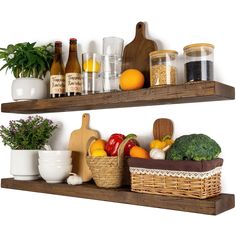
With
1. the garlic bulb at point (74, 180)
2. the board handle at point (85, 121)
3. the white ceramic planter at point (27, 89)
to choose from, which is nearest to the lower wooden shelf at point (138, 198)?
the garlic bulb at point (74, 180)

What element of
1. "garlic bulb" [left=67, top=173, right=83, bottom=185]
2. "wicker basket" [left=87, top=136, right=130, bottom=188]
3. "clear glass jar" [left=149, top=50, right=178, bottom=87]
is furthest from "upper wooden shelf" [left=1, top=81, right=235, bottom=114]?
"garlic bulb" [left=67, top=173, right=83, bottom=185]

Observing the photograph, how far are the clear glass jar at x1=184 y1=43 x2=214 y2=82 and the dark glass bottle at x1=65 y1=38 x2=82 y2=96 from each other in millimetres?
464

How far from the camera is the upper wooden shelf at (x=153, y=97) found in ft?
3.51

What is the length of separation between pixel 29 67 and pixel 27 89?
10 centimetres

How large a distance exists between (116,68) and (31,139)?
1.60ft

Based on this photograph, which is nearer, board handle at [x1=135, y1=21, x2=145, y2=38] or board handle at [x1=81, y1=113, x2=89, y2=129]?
board handle at [x1=135, y1=21, x2=145, y2=38]

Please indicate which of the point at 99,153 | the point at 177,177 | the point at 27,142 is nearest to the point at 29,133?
the point at 27,142

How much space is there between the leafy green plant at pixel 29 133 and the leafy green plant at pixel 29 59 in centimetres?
21

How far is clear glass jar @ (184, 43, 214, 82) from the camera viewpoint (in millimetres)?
1114

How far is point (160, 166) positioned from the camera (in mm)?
1111

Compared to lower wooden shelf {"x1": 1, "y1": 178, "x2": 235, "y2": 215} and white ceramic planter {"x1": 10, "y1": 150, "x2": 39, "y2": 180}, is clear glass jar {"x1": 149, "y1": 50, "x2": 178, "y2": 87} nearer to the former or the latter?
lower wooden shelf {"x1": 1, "y1": 178, "x2": 235, "y2": 215}

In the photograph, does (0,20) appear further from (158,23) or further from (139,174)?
(139,174)

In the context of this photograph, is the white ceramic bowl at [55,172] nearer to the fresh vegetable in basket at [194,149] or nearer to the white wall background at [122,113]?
the white wall background at [122,113]

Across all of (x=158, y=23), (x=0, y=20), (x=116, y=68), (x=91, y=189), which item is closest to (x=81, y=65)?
(x=116, y=68)
